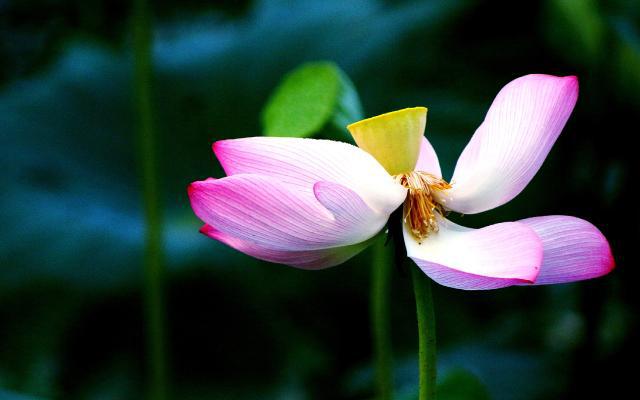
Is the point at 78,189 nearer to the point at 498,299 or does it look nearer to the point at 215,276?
the point at 215,276

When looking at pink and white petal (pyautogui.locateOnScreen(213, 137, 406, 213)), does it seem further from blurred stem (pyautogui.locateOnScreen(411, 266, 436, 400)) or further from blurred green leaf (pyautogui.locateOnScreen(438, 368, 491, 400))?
blurred green leaf (pyautogui.locateOnScreen(438, 368, 491, 400))

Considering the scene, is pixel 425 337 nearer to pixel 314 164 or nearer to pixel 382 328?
pixel 314 164

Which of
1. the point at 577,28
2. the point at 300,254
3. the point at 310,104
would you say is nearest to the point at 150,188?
the point at 310,104

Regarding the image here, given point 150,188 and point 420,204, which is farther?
point 150,188

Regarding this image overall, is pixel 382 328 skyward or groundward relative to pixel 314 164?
groundward

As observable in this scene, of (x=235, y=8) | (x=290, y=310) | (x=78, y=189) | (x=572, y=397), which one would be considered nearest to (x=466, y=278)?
(x=572, y=397)

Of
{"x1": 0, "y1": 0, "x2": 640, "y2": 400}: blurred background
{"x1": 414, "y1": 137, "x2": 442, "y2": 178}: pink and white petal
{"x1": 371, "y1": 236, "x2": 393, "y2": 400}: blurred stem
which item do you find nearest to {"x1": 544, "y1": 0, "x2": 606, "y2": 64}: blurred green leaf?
{"x1": 0, "y1": 0, "x2": 640, "y2": 400}: blurred background
